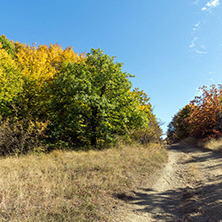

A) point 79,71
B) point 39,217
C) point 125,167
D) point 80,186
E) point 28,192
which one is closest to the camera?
point 39,217

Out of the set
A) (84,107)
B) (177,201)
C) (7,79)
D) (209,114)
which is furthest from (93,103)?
(209,114)

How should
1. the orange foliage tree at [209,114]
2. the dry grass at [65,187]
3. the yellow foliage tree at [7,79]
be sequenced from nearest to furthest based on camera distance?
the dry grass at [65,187]
the yellow foliage tree at [7,79]
the orange foliage tree at [209,114]

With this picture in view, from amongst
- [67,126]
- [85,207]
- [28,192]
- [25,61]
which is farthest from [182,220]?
[25,61]

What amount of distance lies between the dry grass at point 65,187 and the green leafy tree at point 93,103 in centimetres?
420

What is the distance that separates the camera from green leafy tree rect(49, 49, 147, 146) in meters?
12.6

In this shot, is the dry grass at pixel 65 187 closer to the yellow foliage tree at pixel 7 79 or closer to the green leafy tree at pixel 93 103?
the green leafy tree at pixel 93 103

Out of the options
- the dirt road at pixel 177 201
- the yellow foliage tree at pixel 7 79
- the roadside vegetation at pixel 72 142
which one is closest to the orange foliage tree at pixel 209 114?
the roadside vegetation at pixel 72 142

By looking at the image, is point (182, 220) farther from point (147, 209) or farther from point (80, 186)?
point (80, 186)

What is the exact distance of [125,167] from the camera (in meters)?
8.89

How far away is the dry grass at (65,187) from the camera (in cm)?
444

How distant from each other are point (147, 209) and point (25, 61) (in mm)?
21572

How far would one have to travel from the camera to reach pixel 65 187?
5922mm

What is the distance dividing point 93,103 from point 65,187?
7.18 metres

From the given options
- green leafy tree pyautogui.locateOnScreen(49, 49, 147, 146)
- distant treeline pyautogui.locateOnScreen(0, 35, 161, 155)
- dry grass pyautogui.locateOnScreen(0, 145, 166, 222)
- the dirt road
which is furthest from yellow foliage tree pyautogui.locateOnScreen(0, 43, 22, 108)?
the dirt road
